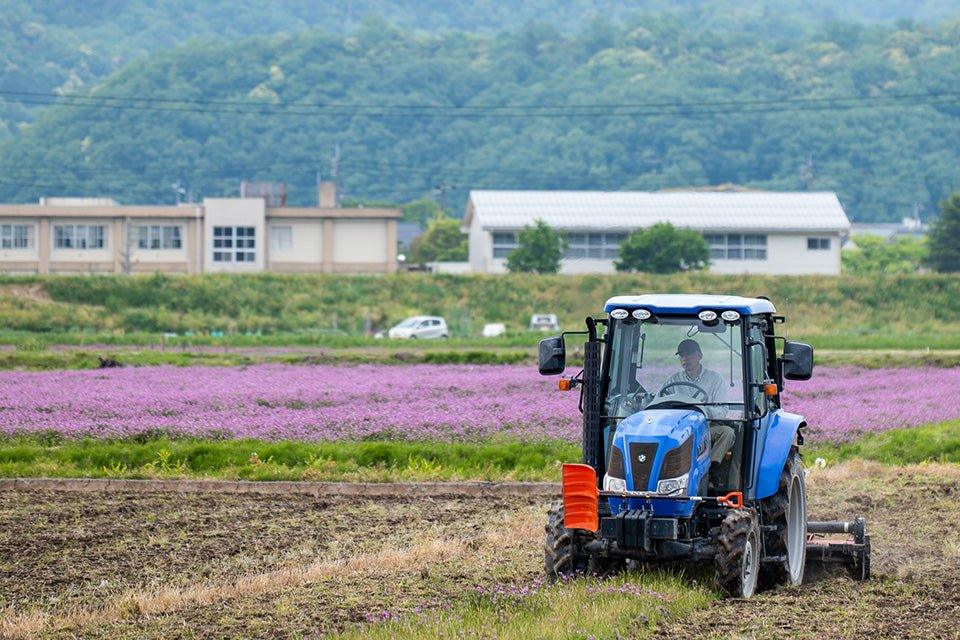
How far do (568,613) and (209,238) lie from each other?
79098mm

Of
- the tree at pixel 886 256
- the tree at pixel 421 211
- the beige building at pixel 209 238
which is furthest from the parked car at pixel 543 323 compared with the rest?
the tree at pixel 421 211

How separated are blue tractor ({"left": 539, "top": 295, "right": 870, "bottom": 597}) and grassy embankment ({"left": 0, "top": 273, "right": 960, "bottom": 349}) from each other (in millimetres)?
51147

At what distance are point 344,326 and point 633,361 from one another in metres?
60.1

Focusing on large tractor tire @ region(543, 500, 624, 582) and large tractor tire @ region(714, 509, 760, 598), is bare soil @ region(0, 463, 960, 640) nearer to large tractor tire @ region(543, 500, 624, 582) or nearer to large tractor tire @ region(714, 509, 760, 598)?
large tractor tire @ region(714, 509, 760, 598)

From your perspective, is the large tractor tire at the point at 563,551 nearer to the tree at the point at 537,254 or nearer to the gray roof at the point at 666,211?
the tree at the point at 537,254

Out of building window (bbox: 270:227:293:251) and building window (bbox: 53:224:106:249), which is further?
building window (bbox: 270:227:293:251)

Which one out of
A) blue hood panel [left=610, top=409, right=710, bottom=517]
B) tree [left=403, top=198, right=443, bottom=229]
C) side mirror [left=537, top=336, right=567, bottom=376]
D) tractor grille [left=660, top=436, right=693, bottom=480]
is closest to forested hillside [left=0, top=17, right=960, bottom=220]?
tree [left=403, top=198, right=443, bottom=229]

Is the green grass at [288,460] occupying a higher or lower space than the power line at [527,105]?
lower

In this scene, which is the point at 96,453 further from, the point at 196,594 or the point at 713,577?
the point at 713,577

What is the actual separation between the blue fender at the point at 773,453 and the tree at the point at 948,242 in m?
85.5

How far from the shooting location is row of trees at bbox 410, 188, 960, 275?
273 feet

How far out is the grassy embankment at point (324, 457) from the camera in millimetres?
19984

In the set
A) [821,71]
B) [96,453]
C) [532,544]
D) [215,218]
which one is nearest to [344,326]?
[215,218]

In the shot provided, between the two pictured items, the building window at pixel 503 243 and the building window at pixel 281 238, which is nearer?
the building window at pixel 281 238
